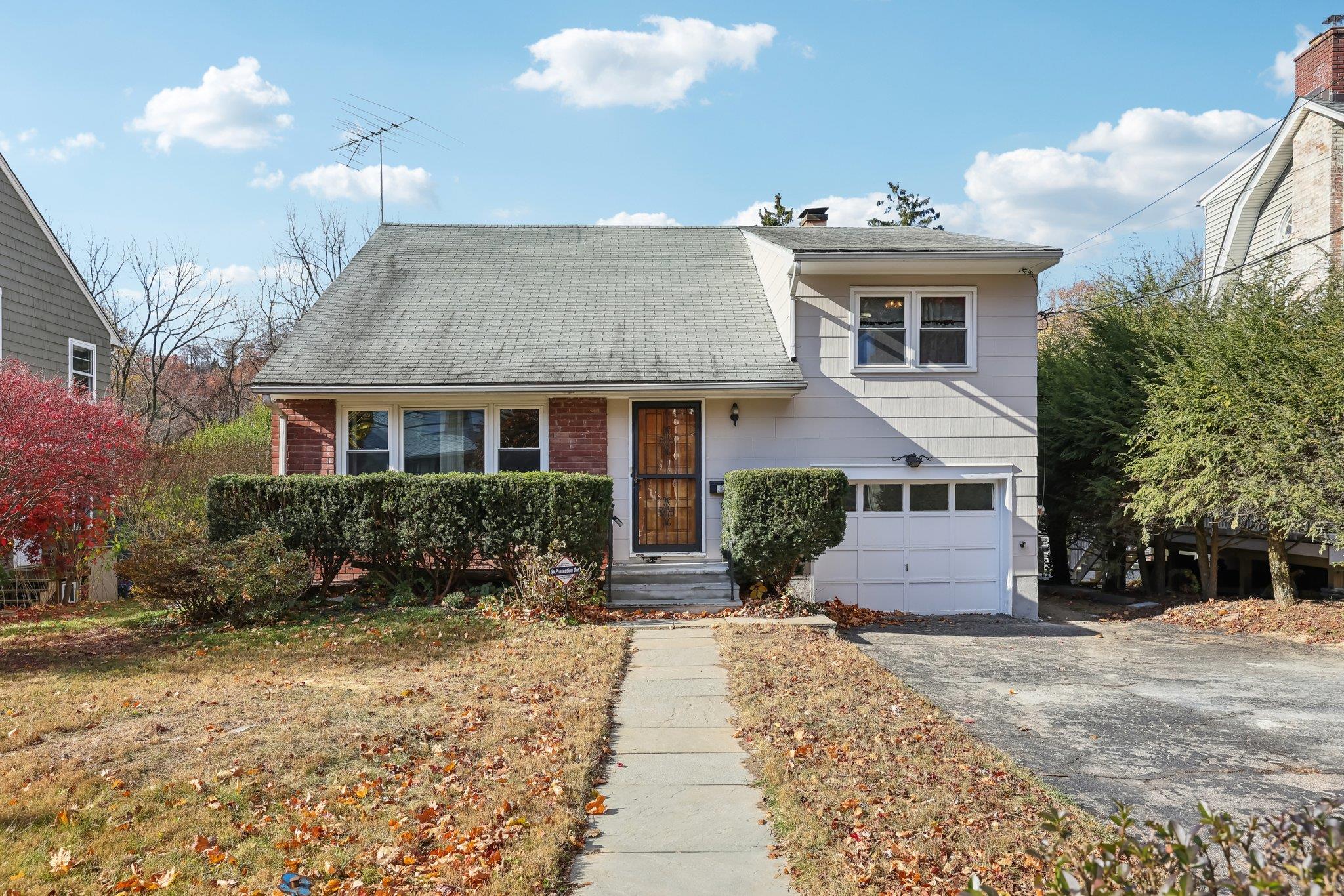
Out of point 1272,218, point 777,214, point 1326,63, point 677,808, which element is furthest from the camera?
point 777,214

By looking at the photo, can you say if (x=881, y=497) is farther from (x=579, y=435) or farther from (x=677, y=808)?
(x=677, y=808)

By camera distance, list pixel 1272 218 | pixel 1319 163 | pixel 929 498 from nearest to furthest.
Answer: pixel 929 498, pixel 1319 163, pixel 1272 218

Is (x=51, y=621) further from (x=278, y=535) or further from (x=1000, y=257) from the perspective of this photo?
(x=1000, y=257)

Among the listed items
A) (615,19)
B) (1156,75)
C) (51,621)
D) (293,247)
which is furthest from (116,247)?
(1156,75)

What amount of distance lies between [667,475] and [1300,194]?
14801mm

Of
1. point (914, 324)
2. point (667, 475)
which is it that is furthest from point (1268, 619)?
point (667, 475)

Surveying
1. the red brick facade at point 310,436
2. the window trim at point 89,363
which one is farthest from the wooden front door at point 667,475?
the window trim at point 89,363

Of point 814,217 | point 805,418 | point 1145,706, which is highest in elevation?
point 814,217

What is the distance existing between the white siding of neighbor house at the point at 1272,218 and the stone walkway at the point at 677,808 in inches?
708

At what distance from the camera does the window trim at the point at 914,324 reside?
12.8 meters

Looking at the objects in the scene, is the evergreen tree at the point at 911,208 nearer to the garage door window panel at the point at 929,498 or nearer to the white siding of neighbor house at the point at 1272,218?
the white siding of neighbor house at the point at 1272,218

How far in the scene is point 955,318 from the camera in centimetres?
1290

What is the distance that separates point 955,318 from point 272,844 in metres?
11.3

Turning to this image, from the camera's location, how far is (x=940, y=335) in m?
12.9
